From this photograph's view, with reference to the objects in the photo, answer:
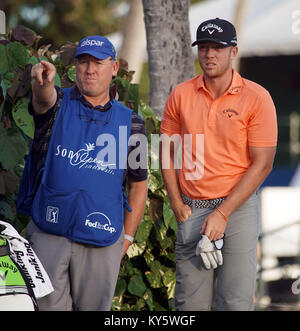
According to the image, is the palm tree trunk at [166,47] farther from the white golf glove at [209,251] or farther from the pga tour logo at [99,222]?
the pga tour logo at [99,222]

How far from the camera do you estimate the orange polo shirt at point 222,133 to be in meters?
4.62

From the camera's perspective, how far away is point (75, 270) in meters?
4.41

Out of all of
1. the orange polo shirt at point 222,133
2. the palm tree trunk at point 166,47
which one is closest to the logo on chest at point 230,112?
the orange polo shirt at point 222,133

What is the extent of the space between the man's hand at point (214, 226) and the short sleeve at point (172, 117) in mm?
582

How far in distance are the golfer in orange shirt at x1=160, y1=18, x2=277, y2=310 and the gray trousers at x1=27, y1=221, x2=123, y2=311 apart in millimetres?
511

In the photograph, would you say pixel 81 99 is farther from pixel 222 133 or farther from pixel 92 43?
pixel 222 133

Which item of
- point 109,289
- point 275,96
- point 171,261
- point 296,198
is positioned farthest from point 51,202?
point 275,96

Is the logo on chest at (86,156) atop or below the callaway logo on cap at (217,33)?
below

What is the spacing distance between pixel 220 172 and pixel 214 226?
0.31 meters

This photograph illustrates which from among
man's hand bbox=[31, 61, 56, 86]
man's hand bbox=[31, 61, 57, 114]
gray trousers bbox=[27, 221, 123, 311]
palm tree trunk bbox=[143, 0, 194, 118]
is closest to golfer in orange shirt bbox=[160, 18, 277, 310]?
gray trousers bbox=[27, 221, 123, 311]

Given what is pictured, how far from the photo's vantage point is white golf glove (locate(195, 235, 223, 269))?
4.62 metres

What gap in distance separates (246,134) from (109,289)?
45.2 inches
